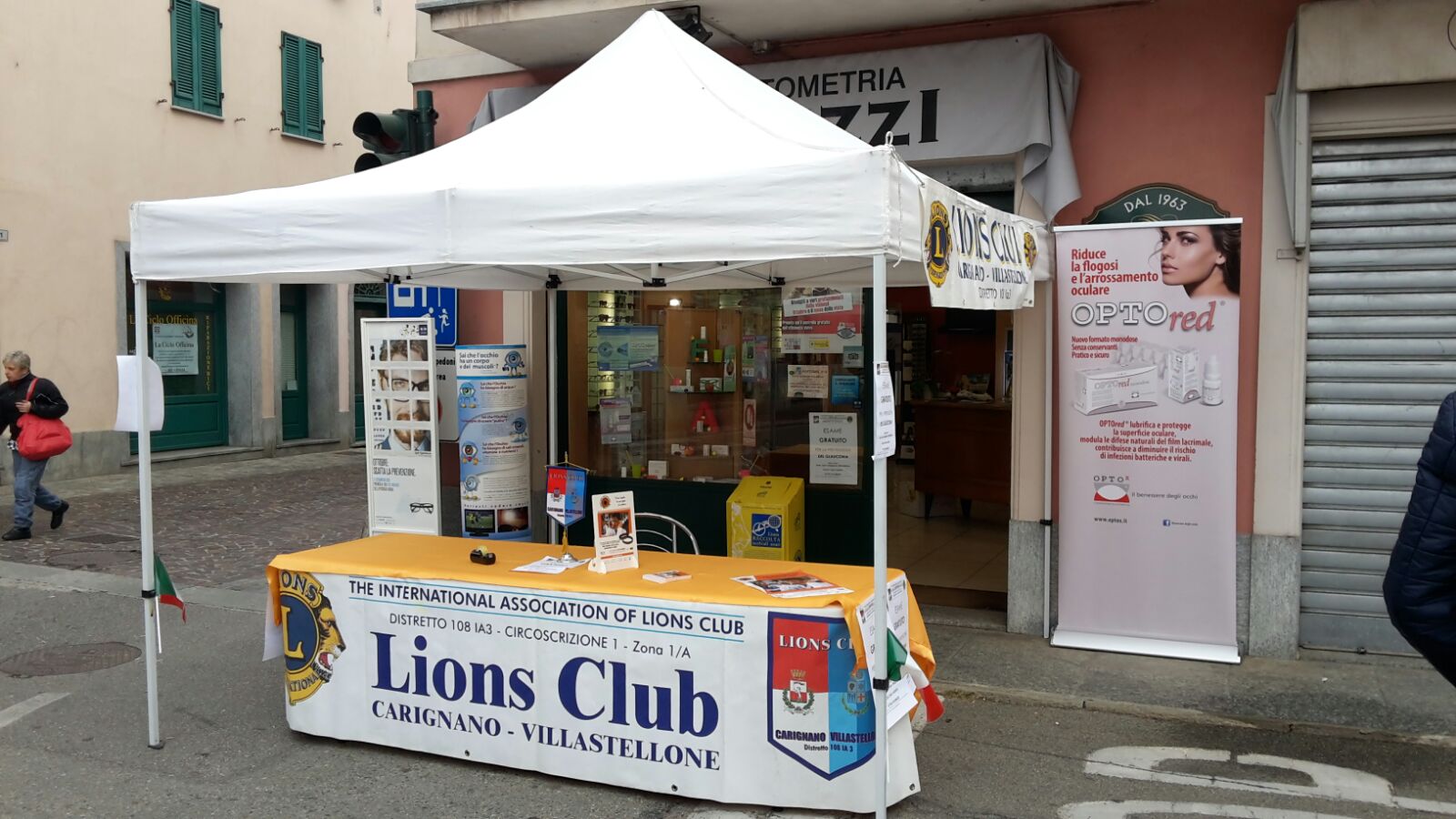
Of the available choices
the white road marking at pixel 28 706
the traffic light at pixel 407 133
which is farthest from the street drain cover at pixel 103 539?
the traffic light at pixel 407 133

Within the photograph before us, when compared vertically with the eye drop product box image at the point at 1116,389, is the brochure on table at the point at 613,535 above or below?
below

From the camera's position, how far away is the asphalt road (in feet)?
14.1

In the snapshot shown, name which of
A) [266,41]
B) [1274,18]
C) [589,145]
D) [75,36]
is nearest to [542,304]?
[589,145]

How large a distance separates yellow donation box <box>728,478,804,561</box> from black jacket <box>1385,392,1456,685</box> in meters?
4.05

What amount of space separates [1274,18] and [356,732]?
5985mm

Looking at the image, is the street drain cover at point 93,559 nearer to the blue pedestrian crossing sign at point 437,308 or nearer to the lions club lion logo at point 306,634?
the blue pedestrian crossing sign at point 437,308

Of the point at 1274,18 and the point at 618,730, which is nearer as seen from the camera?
the point at 618,730

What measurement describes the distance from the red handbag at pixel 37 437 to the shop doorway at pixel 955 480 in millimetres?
7227

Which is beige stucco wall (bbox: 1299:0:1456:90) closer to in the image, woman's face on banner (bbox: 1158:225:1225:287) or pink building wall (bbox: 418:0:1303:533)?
pink building wall (bbox: 418:0:1303:533)

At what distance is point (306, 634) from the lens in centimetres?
492

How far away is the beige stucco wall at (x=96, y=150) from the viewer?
12.6m

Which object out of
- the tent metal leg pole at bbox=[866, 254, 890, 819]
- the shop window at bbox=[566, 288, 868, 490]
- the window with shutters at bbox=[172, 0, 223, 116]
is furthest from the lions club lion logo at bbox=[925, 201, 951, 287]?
the window with shutters at bbox=[172, 0, 223, 116]

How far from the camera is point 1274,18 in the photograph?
607 cm

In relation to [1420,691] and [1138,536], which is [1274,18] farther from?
[1420,691]
